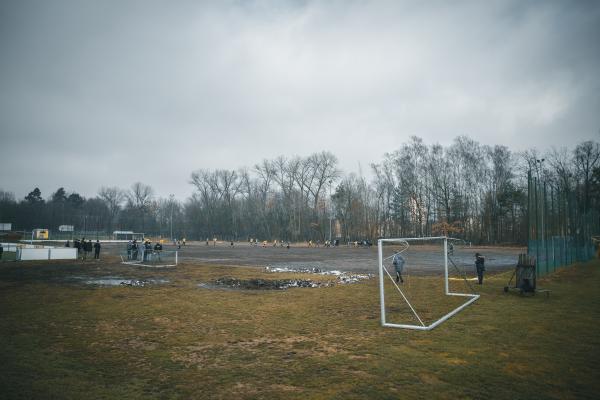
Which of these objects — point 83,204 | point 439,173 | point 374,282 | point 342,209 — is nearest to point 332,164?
point 342,209

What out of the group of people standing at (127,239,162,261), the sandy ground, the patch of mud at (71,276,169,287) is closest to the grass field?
the patch of mud at (71,276,169,287)

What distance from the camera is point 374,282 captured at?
1900 cm

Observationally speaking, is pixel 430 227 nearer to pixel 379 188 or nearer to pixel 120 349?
pixel 379 188

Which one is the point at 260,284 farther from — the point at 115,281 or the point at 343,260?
the point at 343,260

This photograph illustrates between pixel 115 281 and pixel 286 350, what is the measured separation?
14779 mm

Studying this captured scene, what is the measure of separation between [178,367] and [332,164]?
276 ft

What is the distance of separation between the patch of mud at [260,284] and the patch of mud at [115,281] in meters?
2.89

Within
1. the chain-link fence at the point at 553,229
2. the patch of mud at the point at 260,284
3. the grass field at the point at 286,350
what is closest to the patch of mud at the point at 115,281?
the patch of mud at the point at 260,284

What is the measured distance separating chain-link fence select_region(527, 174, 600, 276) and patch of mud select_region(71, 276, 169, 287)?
2045cm

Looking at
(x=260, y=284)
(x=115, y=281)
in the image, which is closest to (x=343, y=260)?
(x=260, y=284)

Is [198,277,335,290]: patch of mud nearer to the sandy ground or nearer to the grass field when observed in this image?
the grass field

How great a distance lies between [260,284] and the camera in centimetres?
1789

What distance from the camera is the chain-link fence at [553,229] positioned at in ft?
65.3

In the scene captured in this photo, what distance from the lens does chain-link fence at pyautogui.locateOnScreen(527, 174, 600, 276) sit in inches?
783
